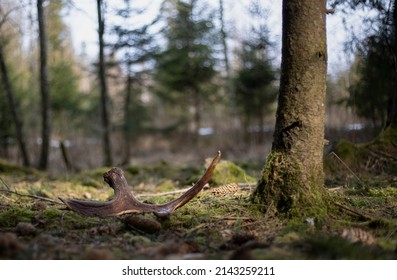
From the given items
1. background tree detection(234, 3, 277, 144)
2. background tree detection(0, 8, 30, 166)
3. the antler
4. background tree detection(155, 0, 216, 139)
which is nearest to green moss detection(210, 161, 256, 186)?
the antler

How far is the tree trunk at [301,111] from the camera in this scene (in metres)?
4.07

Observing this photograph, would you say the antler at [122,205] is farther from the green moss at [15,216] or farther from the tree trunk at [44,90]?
the tree trunk at [44,90]

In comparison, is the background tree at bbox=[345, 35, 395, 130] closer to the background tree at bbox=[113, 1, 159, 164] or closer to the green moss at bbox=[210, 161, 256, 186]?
the green moss at bbox=[210, 161, 256, 186]

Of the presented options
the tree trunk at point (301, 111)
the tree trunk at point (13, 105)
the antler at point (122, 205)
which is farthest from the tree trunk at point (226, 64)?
the antler at point (122, 205)

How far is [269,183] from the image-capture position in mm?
4250

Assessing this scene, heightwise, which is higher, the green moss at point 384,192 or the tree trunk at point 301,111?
the tree trunk at point 301,111

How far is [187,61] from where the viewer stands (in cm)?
1833

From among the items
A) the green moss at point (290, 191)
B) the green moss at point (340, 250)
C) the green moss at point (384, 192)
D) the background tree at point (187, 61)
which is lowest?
the green moss at point (340, 250)

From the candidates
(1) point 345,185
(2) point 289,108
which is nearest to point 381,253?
(2) point 289,108

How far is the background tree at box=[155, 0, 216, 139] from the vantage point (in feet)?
54.0

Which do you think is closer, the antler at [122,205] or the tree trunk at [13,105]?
the antler at [122,205]

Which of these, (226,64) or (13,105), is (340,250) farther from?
(226,64)

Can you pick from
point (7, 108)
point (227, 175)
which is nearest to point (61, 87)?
point (7, 108)

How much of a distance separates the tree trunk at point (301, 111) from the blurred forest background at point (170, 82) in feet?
10.9
